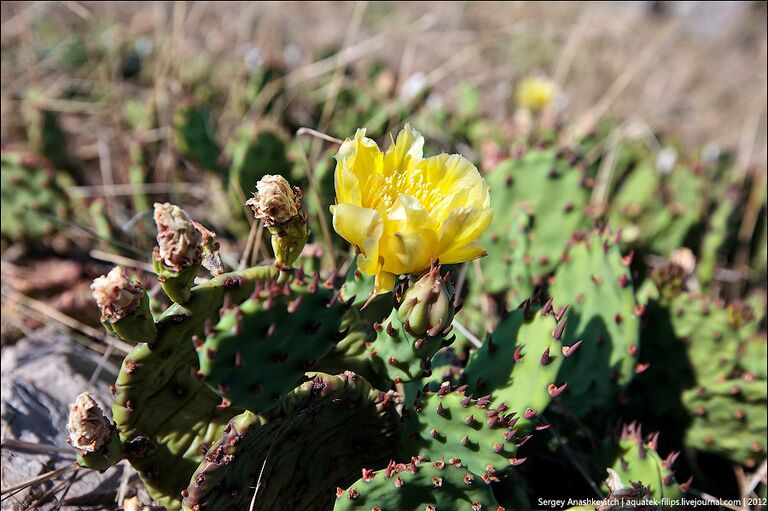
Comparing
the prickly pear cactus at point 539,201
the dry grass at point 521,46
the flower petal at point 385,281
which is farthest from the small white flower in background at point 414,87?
the flower petal at point 385,281

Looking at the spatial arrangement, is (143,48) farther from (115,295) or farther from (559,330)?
(559,330)

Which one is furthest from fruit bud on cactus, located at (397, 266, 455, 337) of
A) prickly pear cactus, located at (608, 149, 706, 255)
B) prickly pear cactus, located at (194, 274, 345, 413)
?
prickly pear cactus, located at (608, 149, 706, 255)

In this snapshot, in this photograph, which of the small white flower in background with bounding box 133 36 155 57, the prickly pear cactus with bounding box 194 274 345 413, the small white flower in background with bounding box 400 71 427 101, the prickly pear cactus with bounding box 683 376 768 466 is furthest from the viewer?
the small white flower in background with bounding box 133 36 155 57

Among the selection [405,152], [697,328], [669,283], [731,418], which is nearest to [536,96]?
[669,283]

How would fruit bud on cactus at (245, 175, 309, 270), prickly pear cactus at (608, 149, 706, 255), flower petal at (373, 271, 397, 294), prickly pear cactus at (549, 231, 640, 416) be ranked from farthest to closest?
prickly pear cactus at (608, 149, 706, 255) → prickly pear cactus at (549, 231, 640, 416) → flower petal at (373, 271, 397, 294) → fruit bud on cactus at (245, 175, 309, 270)

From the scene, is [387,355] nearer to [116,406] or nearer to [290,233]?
[290,233]

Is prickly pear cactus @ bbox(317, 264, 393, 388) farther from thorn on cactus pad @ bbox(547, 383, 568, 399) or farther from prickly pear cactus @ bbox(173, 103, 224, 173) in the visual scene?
prickly pear cactus @ bbox(173, 103, 224, 173)

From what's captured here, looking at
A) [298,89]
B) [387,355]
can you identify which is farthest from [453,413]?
[298,89]
